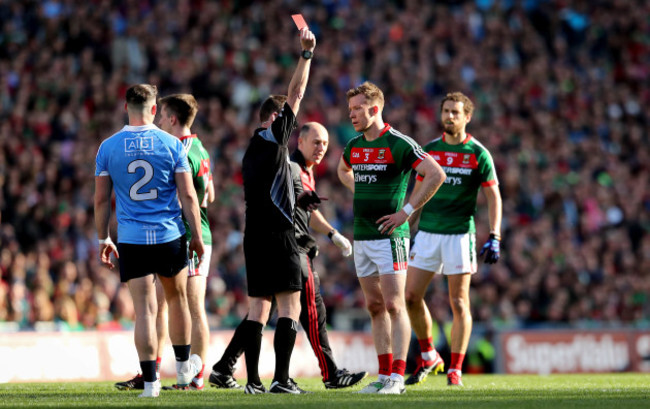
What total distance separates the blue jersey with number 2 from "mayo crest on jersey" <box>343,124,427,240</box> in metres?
1.84

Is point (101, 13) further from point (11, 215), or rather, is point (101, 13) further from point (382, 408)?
point (382, 408)

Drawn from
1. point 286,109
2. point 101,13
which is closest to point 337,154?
point 101,13

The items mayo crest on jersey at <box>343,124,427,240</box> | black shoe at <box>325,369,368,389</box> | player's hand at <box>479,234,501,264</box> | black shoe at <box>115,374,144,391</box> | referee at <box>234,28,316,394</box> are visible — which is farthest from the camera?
player's hand at <box>479,234,501,264</box>

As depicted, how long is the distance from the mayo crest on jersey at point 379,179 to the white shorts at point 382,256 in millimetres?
61

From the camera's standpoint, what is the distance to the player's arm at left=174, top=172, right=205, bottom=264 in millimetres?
8188

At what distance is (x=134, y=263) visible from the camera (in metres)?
8.16

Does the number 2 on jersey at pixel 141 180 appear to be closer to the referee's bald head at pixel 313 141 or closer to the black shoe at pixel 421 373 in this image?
the referee's bald head at pixel 313 141

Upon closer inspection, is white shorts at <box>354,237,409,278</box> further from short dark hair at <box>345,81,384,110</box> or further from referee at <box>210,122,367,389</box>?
short dark hair at <box>345,81,384,110</box>

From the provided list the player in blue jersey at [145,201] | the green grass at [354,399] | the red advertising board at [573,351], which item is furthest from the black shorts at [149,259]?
the red advertising board at [573,351]

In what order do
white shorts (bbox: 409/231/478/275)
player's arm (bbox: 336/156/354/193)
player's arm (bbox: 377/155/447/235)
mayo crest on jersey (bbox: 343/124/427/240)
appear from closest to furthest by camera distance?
player's arm (bbox: 377/155/447/235) → mayo crest on jersey (bbox: 343/124/427/240) → player's arm (bbox: 336/156/354/193) → white shorts (bbox: 409/231/478/275)

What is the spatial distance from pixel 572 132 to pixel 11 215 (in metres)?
14.3

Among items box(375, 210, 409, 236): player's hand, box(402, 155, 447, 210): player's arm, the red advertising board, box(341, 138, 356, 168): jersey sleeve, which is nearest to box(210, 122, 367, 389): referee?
box(341, 138, 356, 168): jersey sleeve

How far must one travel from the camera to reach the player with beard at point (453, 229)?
10.9 meters

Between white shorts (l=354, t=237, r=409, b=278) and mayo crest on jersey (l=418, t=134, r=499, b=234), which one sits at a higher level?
mayo crest on jersey (l=418, t=134, r=499, b=234)
